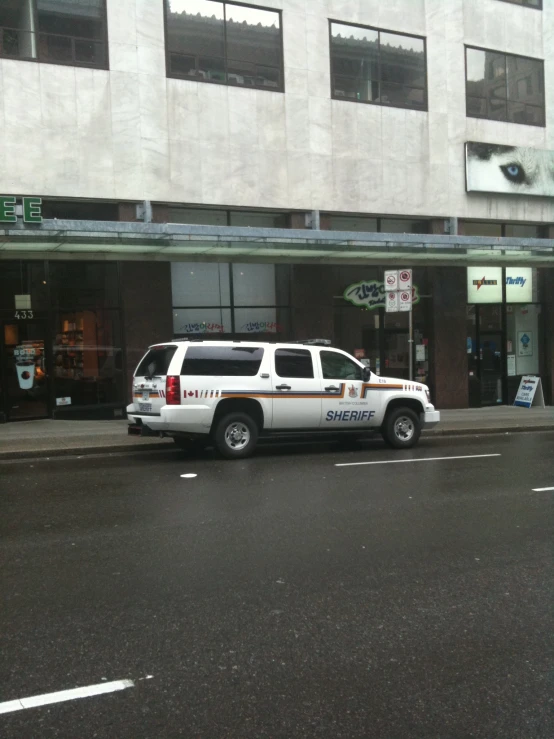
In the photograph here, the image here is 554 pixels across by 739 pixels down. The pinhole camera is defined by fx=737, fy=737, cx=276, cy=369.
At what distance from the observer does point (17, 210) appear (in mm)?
13812

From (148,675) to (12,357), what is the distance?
535 inches

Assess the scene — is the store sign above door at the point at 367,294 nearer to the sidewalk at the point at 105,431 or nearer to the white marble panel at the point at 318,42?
the sidewalk at the point at 105,431

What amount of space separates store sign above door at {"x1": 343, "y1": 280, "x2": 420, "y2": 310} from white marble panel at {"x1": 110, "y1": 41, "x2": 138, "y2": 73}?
7613 millimetres

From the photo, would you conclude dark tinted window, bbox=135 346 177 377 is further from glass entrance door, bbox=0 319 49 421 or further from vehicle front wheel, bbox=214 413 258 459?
glass entrance door, bbox=0 319 49 421

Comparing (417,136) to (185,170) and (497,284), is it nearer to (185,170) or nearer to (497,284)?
(497,284)

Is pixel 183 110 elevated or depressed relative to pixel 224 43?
depressed

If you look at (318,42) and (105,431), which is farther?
(318,42)

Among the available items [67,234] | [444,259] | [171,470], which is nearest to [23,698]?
[171,470]

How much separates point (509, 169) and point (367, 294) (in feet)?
20.7

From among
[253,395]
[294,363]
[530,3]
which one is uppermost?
[530,3]

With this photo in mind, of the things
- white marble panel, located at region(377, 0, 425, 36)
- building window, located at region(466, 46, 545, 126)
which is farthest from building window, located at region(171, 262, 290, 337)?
building window, located at region(466, 46, 545, 126)

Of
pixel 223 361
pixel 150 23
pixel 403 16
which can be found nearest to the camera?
pixel 223 361

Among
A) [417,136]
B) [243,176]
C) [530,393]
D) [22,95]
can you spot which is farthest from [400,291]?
[22,95]

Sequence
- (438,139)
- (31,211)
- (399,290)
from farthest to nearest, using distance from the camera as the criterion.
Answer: (438,139) < (399,290) < (31,211)
